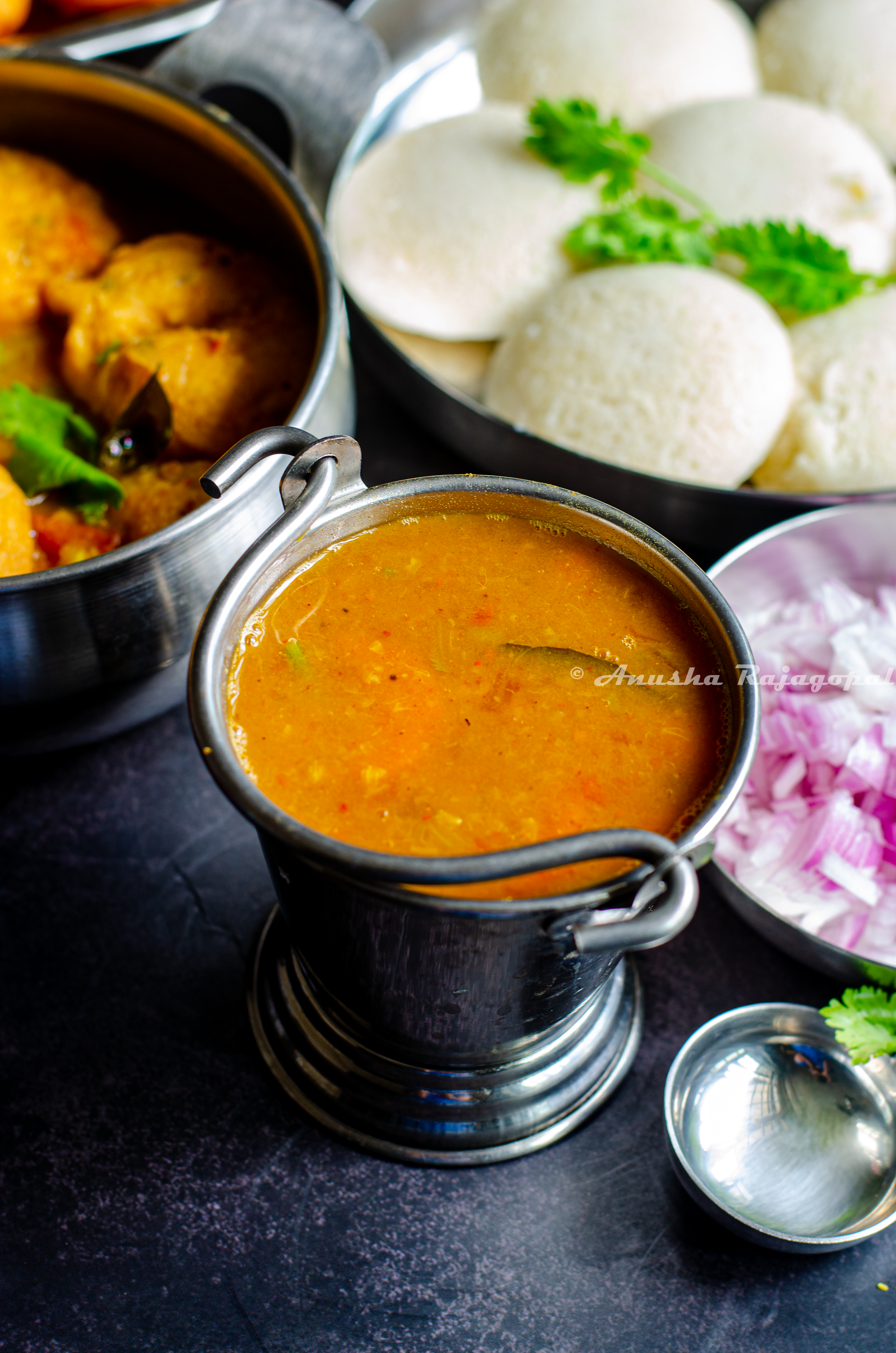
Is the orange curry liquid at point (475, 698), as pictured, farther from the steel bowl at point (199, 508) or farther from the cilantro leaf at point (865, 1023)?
the cilantro leaf at point (865, 1023)

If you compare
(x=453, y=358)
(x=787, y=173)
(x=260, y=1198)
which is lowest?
(x=260, y=1198)

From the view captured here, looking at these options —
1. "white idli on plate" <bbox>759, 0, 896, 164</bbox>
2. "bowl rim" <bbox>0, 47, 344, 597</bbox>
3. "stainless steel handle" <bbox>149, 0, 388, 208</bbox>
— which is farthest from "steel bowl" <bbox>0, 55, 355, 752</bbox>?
"white idli on plate" <bbox>759, 0, 896, 164</bbox>

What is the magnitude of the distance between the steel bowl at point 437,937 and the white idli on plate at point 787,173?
114 centimetres

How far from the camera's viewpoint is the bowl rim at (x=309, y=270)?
119cm

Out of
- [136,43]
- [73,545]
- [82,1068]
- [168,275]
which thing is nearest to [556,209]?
[168,275]

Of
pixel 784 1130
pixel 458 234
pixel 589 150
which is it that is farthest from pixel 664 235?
pixel 784 1130

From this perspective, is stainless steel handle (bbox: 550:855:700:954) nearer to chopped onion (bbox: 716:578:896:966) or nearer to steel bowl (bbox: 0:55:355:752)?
chopped onion (bbox: 716:578:896:966)

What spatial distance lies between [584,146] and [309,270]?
647mm

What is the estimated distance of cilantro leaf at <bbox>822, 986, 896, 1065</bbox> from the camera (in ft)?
4.02

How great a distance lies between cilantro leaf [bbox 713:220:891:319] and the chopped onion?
64cm

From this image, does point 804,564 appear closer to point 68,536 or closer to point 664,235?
point 664,235

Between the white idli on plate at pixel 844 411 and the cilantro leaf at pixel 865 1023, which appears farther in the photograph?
the white idli on plate at pixel 844 411

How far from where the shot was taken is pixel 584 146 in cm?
192

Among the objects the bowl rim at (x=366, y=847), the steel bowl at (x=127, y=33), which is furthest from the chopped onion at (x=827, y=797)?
the steel bowl at (x=127, y=33)
